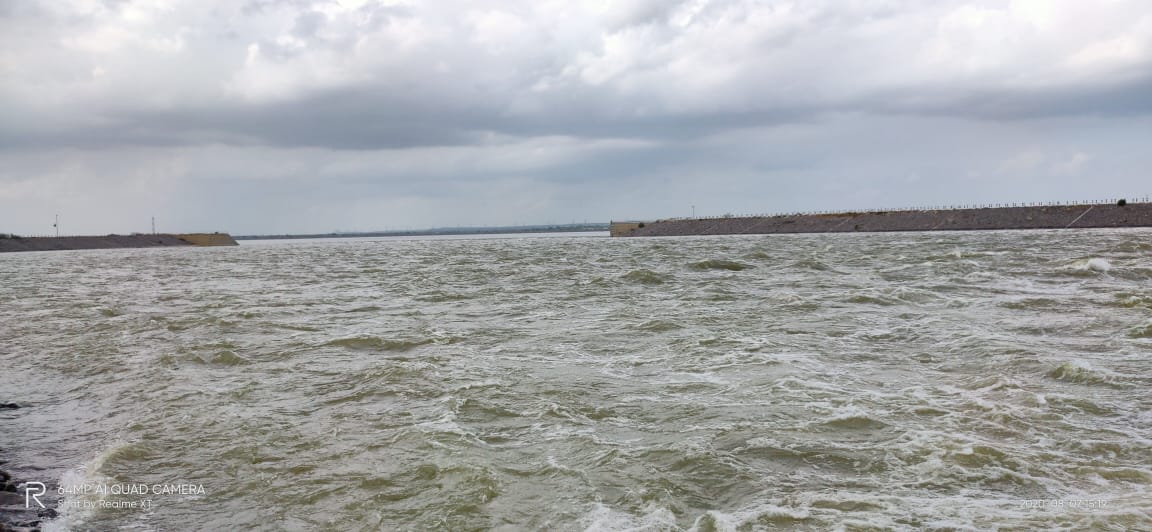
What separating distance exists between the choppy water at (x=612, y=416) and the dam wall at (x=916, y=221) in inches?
3238

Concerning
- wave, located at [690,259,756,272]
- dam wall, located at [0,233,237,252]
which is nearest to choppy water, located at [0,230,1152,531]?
wave, located at [690,259,756,272]

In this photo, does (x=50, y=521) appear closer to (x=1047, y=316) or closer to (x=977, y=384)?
(x=977, y=384)

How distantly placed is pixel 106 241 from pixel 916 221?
154560 mm

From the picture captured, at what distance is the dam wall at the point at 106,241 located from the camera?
136m

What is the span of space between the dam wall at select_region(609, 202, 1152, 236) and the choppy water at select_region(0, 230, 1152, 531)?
270 ft

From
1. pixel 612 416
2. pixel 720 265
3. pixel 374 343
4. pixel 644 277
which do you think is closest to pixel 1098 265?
pixel 720 265

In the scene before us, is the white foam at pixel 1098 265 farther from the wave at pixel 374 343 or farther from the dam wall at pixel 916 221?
the dam wall at pixel 916 221

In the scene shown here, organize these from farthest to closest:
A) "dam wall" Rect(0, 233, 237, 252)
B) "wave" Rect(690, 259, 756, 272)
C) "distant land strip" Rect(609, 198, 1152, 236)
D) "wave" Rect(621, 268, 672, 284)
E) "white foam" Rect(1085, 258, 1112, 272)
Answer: "dam wall" Rect(0, 233, 237, 252)
"distant land strip" Rect(609, 198, 1152, 236)
"wave" Rect(690, 259, 756, 272)
"wave" Rect(621, 268, 672, 284)
"white foam" Rect(1085, 258, 1112, 272)

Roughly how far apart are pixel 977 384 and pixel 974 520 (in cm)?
519

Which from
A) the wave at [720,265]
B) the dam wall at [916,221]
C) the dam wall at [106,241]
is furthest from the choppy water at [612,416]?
the dam wall at [106,241]

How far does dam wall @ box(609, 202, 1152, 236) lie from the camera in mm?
85938

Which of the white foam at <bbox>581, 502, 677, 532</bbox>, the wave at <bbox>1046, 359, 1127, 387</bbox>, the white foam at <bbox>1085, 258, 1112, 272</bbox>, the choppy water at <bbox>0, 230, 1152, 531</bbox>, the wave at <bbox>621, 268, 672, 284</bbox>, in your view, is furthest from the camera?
the wave at <bbox>621, 268, 672, 284</bbox>

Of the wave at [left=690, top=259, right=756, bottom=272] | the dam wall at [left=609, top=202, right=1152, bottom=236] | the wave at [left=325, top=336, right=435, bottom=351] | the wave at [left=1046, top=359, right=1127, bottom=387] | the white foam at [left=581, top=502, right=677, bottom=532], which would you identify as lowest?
the white foam at [left=581, top=502, right=677, bottom=532]

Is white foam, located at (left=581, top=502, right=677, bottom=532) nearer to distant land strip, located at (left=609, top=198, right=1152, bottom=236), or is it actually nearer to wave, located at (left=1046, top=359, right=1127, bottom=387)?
wave, located at (left=1046, top=359, right=1127, bottom=387)
